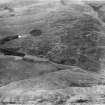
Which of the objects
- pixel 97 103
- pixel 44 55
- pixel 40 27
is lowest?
pixel 97 103

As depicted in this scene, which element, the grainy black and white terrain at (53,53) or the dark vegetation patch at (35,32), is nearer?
the grainy black and white terrain at (53,53)

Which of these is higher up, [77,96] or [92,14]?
[92,14]

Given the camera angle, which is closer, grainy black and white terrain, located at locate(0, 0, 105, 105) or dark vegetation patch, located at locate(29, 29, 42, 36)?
grainy black and white terrain, located at locate(0, 0, 105, 105)

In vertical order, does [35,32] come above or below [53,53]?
above

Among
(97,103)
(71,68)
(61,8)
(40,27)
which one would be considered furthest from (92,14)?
(97,103)

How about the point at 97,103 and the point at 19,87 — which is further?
the point at 19,87

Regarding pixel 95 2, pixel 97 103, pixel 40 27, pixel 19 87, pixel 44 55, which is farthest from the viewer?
pixel 95 2

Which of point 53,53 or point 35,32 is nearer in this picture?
point 53,53

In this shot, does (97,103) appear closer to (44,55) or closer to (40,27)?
(44,55)
